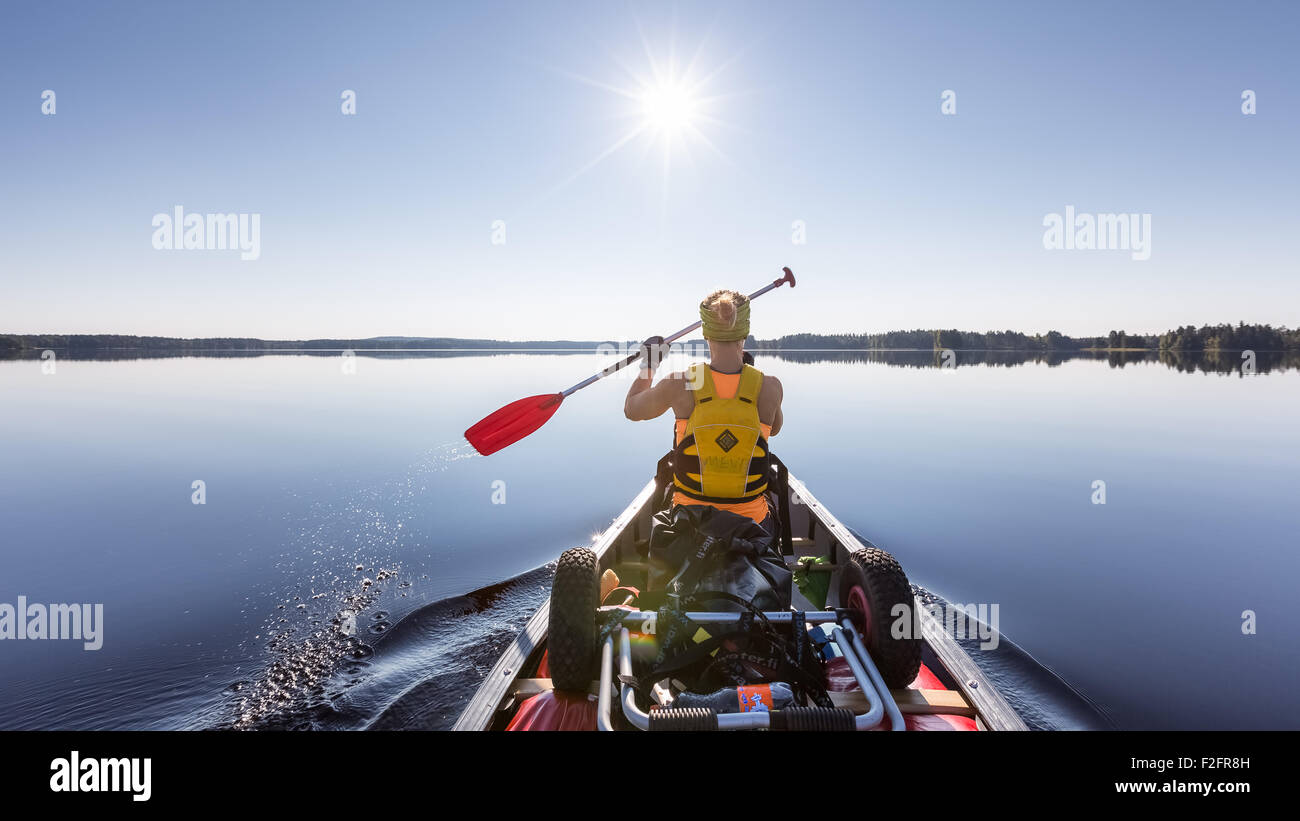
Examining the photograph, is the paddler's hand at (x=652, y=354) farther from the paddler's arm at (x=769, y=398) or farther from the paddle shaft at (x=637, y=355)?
the paddler's arm at (x=769, y=398)

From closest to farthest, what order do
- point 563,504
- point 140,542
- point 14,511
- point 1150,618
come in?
point 1150,618
point 140,542
point 14,511
point 563,504

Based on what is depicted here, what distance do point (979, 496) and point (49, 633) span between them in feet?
50.5

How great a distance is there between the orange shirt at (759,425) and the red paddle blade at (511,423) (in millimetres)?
2236

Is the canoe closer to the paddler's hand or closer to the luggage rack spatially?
the luggage rack

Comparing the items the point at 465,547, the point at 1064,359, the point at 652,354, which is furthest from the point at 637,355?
the point at 1064,359

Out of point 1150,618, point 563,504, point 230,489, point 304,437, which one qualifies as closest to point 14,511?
point 230,489

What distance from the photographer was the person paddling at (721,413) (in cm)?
390

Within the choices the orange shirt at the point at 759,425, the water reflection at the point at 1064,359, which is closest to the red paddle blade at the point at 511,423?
the orange shirt at the point at 759,425

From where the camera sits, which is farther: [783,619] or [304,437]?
[304,437]

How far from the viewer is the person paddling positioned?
3902mm

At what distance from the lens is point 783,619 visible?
125 inches

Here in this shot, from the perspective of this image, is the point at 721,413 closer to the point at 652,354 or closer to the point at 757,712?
the point at 652,354
